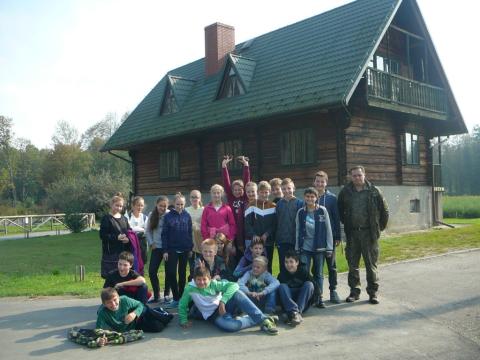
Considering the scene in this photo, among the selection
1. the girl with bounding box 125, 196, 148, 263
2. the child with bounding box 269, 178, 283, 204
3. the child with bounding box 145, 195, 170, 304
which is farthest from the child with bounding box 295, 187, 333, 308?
the girl with bounding box 125, 196, 148, 263

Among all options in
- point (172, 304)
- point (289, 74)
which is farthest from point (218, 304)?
point (289, 74)

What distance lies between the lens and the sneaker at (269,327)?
19.9 feet

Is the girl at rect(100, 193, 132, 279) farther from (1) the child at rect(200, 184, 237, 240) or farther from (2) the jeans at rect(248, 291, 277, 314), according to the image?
(2) the jeans at rect(248, 291, 277, 314)

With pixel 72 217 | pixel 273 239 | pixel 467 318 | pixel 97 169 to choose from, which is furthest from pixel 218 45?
pixel 97 169

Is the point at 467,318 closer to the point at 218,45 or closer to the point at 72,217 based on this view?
the point at 218,45

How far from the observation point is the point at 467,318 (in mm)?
6629

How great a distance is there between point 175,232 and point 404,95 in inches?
493

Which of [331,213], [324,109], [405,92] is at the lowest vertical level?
[331,213]

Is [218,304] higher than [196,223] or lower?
lower

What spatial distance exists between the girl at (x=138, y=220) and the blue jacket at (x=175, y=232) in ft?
1.61

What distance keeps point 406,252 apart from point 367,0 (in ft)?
33.9

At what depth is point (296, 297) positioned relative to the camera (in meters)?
6.94

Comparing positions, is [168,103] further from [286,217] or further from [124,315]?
[124,315]

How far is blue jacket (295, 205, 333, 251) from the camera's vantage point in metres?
7.43
